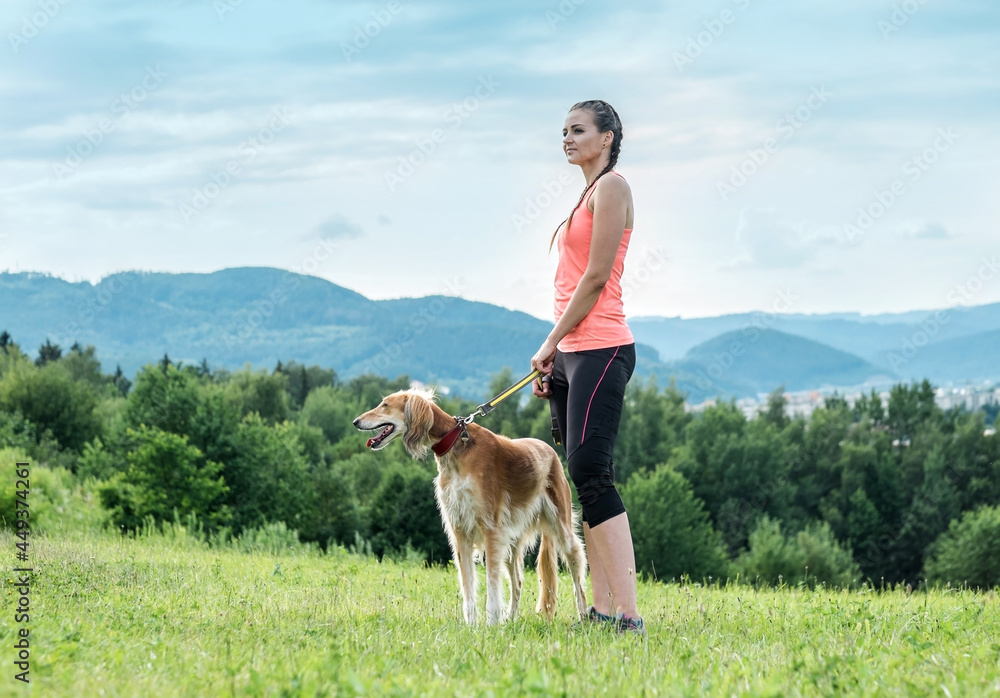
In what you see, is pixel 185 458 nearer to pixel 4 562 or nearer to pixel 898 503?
pixel 4 562

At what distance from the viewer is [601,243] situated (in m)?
5.45

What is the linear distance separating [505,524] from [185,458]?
33.7m

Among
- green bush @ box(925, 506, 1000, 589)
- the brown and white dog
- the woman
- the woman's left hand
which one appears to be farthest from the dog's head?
green bush @ box(925, 506, 1000, 589)

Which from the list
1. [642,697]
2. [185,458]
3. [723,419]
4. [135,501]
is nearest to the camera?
[642,697]

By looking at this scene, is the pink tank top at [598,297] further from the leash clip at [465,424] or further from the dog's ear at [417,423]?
the dog's ear at [417,423]

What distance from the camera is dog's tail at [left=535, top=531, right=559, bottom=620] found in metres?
6.68

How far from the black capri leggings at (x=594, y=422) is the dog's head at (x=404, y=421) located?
42.9 inches

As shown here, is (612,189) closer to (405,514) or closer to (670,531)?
(405,514)

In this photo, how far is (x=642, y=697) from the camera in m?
3.66

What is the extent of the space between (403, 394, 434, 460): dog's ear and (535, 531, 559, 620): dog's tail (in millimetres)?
1190

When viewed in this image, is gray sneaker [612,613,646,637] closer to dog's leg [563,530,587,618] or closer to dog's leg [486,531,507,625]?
dog's leg [486,531,507,625]

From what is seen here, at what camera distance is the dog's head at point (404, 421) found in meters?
6.22

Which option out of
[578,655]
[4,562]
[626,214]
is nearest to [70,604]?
[4,562]

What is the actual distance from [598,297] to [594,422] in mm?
740
